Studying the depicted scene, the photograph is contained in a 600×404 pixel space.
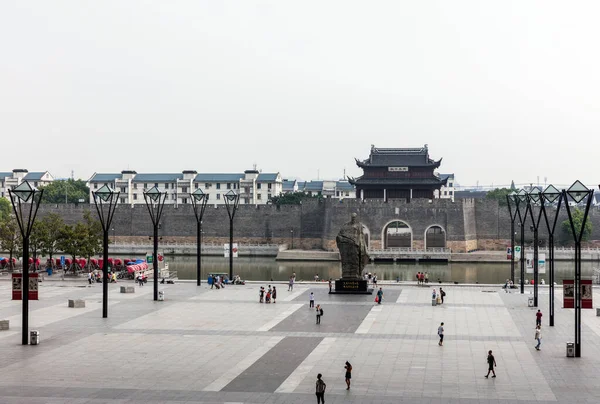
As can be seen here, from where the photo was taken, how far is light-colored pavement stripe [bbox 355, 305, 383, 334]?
105ft

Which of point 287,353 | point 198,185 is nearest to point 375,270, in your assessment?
point 287,353

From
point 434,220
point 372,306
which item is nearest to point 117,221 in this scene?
point 434,220

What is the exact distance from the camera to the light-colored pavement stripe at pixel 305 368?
2227 centimetres

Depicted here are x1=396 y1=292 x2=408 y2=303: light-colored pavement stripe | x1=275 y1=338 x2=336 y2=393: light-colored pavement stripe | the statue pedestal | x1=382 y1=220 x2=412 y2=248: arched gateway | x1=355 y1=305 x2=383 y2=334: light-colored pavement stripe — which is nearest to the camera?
x1=275 y1=338 x2=336 y2=393: light-colored pavement stripe

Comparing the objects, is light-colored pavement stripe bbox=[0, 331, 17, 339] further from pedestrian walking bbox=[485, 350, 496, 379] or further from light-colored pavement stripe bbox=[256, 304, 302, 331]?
pedestrian walking bbox=[485, 350, 496, 379]

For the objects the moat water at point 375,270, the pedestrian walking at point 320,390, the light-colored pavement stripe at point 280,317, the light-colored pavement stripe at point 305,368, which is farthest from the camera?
the moat water at point 375,270

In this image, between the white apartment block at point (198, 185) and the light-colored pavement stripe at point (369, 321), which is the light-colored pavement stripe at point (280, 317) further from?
the white apartment block at point (198, 185)

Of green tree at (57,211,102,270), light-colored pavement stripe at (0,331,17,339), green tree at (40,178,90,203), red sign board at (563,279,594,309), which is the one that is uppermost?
green tree at (40,178,90,203)

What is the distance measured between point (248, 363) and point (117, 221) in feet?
241

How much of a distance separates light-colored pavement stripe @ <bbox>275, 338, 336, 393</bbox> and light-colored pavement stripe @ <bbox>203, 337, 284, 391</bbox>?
148 centimetres

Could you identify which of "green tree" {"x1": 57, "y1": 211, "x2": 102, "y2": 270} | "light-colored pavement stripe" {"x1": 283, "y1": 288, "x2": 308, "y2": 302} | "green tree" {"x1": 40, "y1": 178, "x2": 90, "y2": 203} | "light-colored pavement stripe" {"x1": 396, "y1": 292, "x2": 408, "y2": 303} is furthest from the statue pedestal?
"green tree" {"x1": 40, "y1": 178, "x2": 90, "y2": 203}

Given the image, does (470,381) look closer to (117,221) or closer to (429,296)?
(429,296)

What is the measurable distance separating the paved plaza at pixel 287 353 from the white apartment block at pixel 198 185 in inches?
3650

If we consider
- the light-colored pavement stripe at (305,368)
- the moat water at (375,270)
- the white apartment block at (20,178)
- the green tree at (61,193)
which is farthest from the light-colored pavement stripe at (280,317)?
the white apartment block at (20,178)
